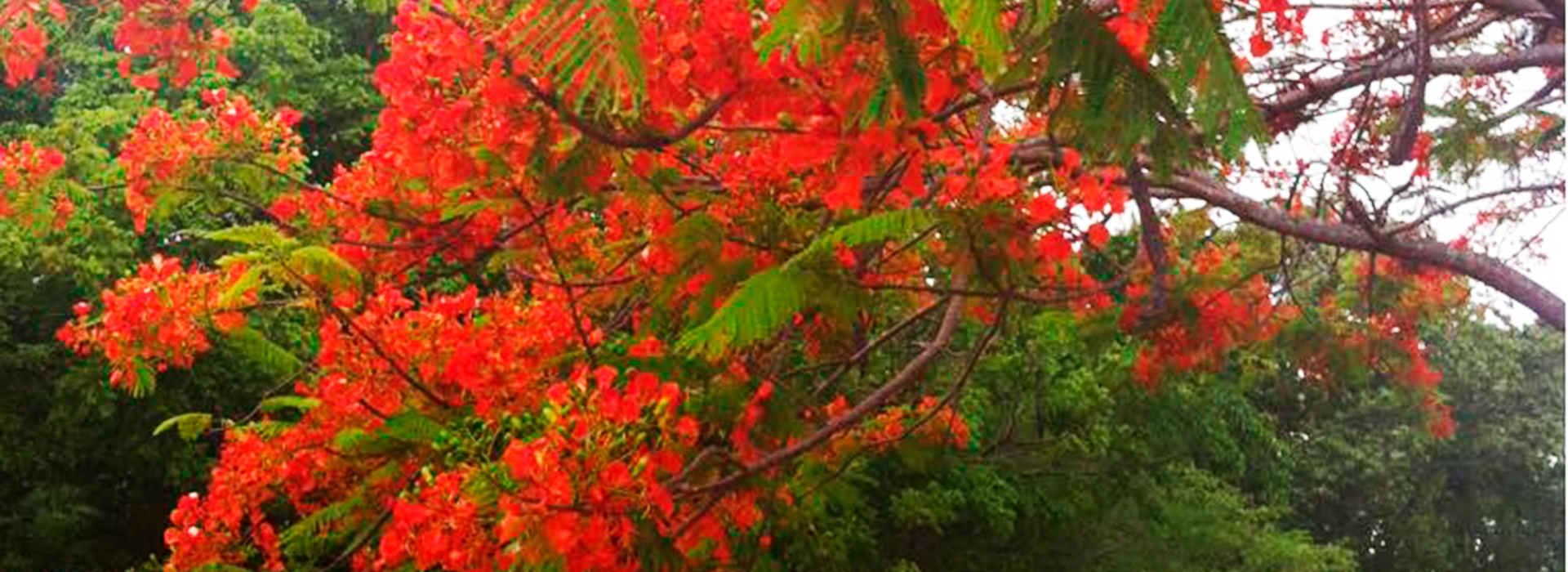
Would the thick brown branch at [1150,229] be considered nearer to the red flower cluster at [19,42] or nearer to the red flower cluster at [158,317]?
the red flower cluster at [158,317]

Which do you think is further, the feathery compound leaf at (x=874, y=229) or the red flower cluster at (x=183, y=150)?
the red flower cluster at (x=183, y=150)

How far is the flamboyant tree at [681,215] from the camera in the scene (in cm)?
298

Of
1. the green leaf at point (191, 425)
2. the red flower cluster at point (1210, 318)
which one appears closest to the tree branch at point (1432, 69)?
the red flower cluster at point (1210, 318)

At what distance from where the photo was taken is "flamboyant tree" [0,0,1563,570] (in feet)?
9.78

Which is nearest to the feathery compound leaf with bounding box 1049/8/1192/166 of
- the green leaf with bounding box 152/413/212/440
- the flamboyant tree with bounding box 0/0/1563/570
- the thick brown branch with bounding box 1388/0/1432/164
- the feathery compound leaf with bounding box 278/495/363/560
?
the flamboyant tree with bounding box 0/0/1563/570

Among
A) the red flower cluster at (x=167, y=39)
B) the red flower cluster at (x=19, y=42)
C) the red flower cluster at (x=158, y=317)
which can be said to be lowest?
the red flower cluster at (x=158, y=317)

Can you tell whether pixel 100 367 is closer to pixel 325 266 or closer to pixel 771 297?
pixel 325 266

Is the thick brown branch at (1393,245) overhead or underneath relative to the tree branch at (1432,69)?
underneath

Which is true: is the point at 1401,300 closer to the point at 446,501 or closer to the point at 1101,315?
the point at 1101,315

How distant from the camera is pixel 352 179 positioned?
580 cm

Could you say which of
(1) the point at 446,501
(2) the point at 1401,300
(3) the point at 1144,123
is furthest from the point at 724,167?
(2) the point at 1401,300

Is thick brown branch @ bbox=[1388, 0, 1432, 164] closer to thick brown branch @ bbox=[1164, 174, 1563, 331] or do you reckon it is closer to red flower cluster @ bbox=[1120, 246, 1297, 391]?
thick brown branch @ bbox=[1164, 174, 1563, 331]

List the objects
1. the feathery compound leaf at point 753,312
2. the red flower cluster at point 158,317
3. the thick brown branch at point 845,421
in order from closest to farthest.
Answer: the feathery compound leaf at point 753,312, the thick brown branch at point 845,421, the red flower cluster at point 158,317

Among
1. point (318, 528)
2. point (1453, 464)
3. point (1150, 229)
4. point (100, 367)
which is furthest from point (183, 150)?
point (1453, 464)
